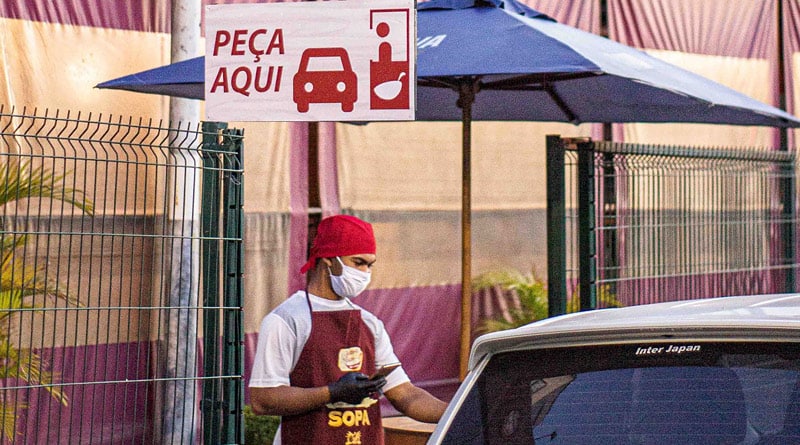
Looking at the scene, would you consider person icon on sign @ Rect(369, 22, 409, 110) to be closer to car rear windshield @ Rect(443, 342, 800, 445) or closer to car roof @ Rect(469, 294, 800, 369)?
car roof @ Rect(469, 294, 800, 369)

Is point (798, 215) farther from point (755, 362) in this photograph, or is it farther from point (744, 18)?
point (755, 362)

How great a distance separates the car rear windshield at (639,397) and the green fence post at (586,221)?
4.98 metres

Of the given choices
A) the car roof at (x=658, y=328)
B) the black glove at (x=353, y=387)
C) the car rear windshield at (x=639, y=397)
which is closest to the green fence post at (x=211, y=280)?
the black glove at (x=353, y=387)

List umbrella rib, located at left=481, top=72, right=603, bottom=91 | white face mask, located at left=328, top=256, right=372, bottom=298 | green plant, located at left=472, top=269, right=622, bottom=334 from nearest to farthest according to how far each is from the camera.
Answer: white face mask, located at left=328, top=256, right=372, bottom=298, umbrella rib, located at left=481, top=72, right=603, bottom=91, green plant, located at left=472, top=269, right=622, bottom=334

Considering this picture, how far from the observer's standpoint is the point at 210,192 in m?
6.22

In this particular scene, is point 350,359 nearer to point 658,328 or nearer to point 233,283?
point 233,283

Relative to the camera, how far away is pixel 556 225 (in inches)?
334

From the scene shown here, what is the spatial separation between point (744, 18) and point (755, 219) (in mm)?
4348

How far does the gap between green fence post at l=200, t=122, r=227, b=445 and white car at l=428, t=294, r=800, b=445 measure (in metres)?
2.66

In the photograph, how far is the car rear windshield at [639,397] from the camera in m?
3.38

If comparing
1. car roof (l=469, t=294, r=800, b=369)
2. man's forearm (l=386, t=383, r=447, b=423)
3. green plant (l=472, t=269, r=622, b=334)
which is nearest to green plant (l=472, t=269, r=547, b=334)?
green plant (l=472, t=269, r=622, b=334)

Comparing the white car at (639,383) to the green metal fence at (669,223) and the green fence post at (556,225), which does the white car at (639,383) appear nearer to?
the green fence post at (556,225)

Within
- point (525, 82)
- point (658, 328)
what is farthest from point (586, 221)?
point (658, 328)

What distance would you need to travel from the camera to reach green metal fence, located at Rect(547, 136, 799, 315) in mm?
8594
